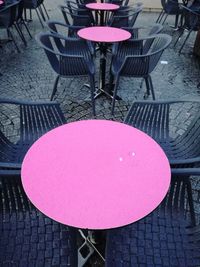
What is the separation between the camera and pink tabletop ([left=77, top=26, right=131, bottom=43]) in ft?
11.9

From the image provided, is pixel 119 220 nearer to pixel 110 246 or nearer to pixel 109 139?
pixel 110 246

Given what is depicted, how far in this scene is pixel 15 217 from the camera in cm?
157

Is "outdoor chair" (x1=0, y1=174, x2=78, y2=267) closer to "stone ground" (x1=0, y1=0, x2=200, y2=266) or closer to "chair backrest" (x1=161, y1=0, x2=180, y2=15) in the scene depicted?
"stone ground" (x1=0, y1=0, x2=200, y2=266)

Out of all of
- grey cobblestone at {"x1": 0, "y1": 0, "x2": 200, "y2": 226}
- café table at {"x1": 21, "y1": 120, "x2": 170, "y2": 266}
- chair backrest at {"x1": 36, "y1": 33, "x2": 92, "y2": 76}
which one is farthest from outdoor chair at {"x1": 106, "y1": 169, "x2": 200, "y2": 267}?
chair backrest at {"x1": 36, "y1": 33, "x2": 92, "y2": 76}

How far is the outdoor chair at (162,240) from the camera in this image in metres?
1.38

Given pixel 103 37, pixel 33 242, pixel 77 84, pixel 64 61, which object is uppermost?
pixel 103 37

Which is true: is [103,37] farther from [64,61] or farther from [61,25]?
[61,25]

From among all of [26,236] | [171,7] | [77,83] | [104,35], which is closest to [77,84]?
[77,83]

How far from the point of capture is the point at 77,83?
443 cm

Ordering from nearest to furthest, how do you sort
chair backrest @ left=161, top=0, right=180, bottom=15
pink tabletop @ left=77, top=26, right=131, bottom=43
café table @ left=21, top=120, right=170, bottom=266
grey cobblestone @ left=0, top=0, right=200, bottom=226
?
café table @ left=21, top=120, right=170, bottom=266
pink tabletop @ left=77, top=26, right=131, bottom=43
grey cobblestone @ left=0, top=0, right=200, bottom=226
chair backrest @ left=161, top=0, right=180, bottom=15

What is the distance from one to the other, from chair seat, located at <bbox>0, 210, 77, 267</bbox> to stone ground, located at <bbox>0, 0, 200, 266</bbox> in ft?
6.76

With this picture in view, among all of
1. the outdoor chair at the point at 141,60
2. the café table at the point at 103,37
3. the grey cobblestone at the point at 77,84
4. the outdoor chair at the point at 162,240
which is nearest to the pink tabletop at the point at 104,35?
the café table at the point at 103,37

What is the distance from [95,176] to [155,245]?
533 mm

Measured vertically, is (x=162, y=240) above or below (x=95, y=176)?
below
